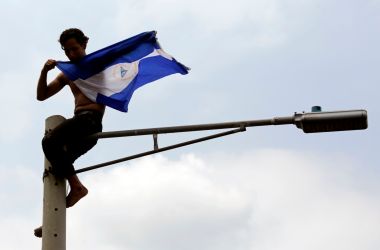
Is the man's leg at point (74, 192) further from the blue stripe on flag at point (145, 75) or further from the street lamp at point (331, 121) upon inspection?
the street lamp at point (331, 121)

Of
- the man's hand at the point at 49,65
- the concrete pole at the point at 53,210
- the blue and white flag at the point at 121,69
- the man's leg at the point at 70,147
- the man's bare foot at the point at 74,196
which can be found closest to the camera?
the concrete pole at the point at 53,210

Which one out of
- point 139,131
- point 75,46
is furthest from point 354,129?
point 75,46

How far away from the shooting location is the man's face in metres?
7.16

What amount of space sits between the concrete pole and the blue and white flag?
658 mm

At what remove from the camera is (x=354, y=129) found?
5.79m

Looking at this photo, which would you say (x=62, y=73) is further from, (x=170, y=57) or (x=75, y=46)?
(x=170, y=57)

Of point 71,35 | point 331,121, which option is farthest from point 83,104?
point 331,121

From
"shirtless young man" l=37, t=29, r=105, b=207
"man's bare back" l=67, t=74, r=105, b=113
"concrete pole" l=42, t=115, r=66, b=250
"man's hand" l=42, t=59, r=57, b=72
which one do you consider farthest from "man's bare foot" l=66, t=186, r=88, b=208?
"man's hand" l=42, t=59, r=57, b=72

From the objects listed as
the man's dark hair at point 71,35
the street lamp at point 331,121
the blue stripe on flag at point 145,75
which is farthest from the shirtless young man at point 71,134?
the street lamp at point 331,121

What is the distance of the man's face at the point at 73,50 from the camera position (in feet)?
23.5

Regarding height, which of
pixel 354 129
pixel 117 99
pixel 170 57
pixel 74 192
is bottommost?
pixel 74 192

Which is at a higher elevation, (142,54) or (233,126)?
(142,54)

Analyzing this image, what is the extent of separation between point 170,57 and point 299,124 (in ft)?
8.53

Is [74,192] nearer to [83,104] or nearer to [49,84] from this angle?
[83,104]
